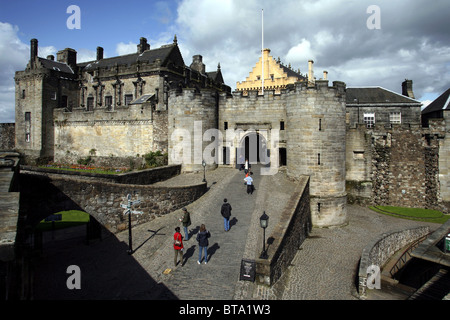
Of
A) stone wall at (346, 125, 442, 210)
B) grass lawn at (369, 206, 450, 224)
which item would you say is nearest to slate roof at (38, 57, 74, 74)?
stone wall at (346, 125, 442, 210)

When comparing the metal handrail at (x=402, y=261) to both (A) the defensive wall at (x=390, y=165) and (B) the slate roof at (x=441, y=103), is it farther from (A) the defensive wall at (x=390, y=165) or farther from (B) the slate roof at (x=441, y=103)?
(B) the slate roof at (x=441, y=103)

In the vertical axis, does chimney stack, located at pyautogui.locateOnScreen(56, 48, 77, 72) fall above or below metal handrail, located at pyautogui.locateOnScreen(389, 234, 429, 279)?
above

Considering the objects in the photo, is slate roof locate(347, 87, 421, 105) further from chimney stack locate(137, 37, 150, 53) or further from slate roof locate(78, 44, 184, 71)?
chimney stack locate(137, 37, 150, 53)

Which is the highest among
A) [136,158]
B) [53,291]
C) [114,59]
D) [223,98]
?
[114,59]

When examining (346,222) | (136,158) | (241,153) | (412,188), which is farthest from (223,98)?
(412,188)

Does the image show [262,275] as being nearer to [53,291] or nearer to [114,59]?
[53,291]

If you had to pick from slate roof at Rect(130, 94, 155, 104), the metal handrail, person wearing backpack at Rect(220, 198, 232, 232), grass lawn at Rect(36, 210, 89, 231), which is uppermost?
slate roof at Rect(130, 94, 155, 104)

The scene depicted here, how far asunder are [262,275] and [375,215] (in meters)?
16.2

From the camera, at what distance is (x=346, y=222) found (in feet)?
66.5

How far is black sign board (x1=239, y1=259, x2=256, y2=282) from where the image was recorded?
384 inches

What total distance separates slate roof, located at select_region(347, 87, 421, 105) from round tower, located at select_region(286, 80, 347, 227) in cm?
1502

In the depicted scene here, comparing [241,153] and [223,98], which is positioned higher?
[223,98]

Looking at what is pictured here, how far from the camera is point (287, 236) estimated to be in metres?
12.7

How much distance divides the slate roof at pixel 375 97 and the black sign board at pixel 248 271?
92.1 ft
